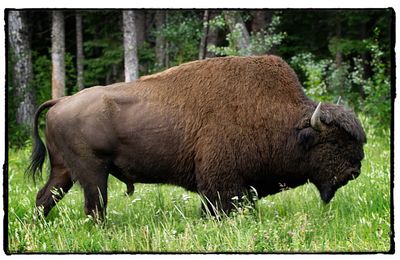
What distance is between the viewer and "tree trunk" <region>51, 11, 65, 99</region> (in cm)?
1096

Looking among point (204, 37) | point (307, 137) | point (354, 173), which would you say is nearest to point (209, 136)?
point (307, 137)

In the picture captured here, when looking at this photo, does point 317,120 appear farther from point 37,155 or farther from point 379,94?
point 379,94

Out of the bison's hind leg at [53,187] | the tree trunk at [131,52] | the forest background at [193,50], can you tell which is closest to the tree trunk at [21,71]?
the forest background at [193,50]

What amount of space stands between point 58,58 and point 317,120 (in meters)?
6.97

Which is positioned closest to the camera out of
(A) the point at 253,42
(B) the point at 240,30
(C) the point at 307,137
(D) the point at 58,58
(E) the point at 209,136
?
(E) the point at 209,136

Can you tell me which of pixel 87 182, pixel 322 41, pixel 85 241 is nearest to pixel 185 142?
pixel 87 182

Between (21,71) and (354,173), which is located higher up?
(21,71)

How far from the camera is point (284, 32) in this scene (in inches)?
436

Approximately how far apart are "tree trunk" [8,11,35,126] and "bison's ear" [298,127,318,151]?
374 cm

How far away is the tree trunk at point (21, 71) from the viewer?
8.23m

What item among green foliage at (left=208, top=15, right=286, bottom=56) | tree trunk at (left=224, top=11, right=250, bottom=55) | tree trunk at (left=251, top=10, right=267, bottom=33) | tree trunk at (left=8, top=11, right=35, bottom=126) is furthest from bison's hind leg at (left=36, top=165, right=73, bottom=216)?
tree trunk at (left=251, top=10, right=267, bottom=33)

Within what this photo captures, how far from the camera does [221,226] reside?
17.0 ft

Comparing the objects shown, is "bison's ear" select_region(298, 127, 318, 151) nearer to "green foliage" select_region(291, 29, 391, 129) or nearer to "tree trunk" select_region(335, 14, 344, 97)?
"tree trunk" select_region(335, 14, 344, 97)
